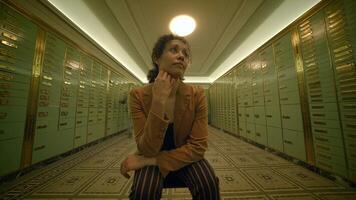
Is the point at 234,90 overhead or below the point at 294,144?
overhead

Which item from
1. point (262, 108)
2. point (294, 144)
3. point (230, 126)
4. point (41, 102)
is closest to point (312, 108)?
point (294, 144)

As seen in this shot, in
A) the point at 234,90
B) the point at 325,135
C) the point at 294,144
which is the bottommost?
the point at 294,144

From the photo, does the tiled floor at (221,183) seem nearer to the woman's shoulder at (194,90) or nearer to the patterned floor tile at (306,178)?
the patterned floor tile at (306,178)

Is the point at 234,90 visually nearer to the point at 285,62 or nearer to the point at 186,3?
the point at 285,62

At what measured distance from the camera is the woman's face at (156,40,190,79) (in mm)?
798

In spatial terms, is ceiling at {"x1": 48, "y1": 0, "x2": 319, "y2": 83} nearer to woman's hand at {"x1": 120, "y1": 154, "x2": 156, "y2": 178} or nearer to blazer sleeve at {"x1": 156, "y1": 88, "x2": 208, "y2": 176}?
blazer sleeve at {"x1": 156, "y1": 88, "x2": 208, "y2": 176}

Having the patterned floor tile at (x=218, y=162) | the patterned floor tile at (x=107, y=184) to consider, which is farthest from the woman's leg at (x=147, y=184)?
the patterned floor tile at (x=218, y=162)

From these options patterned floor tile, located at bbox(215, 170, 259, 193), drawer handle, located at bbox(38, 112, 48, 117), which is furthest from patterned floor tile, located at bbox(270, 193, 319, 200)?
drawer handle, located at bbox(38, 112, 48, 117)

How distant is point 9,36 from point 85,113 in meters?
1.67

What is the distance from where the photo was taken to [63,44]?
91.4 inches

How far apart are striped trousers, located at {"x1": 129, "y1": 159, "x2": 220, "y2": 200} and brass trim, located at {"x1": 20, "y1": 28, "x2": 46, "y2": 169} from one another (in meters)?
1.90

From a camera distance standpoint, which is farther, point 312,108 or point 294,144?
point 294,144

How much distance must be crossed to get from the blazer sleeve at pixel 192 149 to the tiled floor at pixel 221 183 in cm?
87

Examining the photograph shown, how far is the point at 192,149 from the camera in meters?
0.71
